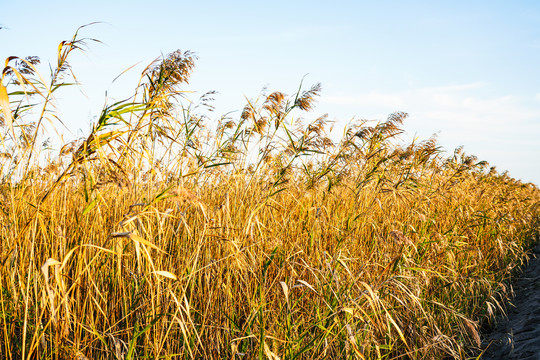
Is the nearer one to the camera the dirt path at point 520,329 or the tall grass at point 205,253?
the tall grass at point 205,253

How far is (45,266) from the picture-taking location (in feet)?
3.65

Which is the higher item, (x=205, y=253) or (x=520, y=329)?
(x=205, y=253)

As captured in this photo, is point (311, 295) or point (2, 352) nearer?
point (2, 352)

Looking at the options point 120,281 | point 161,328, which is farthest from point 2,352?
→ point 161,328

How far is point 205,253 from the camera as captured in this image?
7.29ft

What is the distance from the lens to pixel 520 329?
316 centimetres

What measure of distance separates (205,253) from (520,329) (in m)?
2.81

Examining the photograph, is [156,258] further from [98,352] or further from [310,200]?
[310,200]

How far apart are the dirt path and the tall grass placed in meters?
0.19

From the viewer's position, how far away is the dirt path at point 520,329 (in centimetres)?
275

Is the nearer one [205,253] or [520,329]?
[205,253]

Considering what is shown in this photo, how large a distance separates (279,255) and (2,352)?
62.2 inches

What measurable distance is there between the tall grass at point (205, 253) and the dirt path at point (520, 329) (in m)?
0.19

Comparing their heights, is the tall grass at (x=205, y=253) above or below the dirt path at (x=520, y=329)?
above
